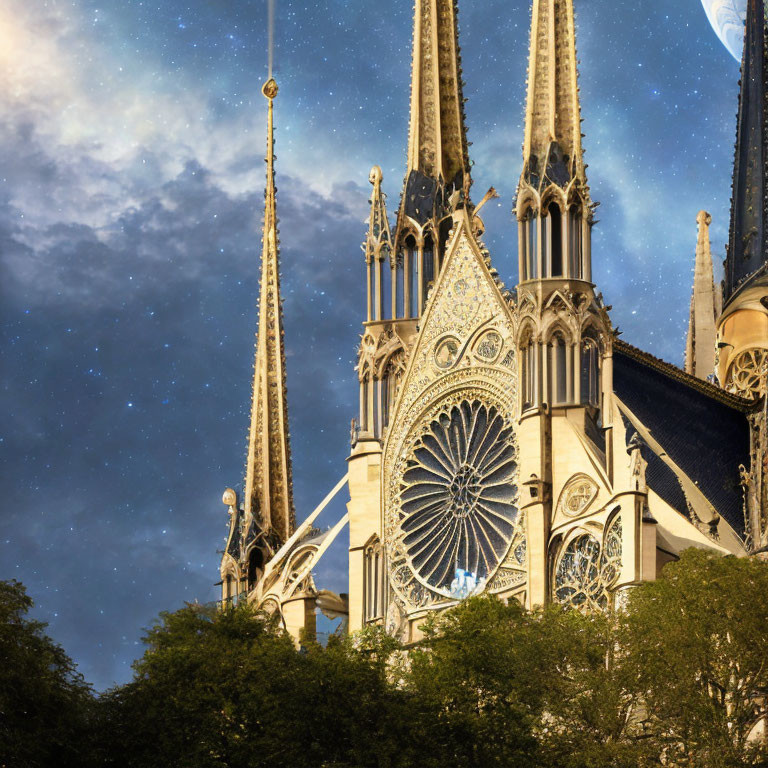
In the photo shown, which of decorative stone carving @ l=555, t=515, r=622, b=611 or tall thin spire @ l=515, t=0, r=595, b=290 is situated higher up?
tall thin spire @ l=515, t=0, r=595, b=290

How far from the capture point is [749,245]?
196 feet

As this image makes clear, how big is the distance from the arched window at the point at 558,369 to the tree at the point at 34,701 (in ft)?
Result: 40.5

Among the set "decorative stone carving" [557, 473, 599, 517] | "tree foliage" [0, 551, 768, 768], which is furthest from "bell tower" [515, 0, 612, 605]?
"tree foliage" [0, 551, 768, 768]

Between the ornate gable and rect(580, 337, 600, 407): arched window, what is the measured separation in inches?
63.3

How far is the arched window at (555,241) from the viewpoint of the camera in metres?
50.3

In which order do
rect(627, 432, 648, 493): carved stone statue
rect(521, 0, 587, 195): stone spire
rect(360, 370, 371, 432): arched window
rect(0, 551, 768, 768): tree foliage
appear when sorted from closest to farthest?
rect(0, 551, 768, 768): tree foliage, rect(627, 432, 648, 493): carved stone statue, rect(521, 0, 587, 195): stone spire, rect(360, 370, 371, 432): arched window

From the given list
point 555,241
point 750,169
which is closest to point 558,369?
point 555,241

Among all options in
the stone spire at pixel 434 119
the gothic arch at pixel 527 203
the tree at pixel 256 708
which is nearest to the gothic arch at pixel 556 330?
the gothic arch at pixel 527 203

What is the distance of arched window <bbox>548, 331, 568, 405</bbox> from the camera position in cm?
4931

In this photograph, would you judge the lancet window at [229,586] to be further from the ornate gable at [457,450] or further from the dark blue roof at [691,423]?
the dark blue roof at [691,423]

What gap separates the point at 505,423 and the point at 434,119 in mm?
8767

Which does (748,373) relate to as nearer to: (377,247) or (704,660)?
(377,247)

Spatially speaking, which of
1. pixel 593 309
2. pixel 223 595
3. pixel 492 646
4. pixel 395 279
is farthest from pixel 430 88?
pixel 492 646

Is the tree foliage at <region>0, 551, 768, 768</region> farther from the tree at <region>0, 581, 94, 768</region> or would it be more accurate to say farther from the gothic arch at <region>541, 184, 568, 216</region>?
the gothic arch at <region>541, 184, 568, 216</region>
